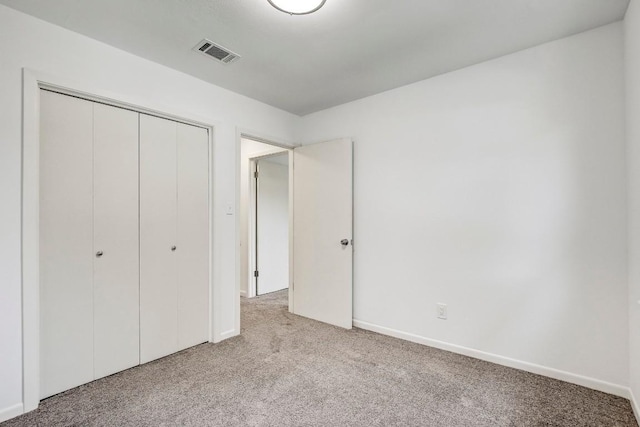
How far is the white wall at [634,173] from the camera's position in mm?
1733

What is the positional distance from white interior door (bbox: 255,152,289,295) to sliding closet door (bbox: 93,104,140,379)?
2296 millimetres

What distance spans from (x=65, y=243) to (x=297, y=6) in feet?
7.08

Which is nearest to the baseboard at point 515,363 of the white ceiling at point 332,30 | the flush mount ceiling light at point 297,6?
the white ceiling at point 332,30

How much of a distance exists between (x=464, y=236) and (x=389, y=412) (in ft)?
4.97

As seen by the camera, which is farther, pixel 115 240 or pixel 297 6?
pixel 115 240

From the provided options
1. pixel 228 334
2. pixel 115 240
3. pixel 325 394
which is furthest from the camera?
pixel 228 334

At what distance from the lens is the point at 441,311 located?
276 centimetres

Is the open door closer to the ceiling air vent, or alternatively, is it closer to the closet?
the closet

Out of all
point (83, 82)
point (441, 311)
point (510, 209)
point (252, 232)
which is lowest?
point (441, 311)

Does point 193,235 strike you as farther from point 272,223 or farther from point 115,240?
point 272,223

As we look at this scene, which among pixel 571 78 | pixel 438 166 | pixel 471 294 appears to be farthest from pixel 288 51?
pixel 471 294

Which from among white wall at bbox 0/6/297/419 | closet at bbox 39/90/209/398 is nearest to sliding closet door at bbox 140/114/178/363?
closet at bbox 39/90/209/398

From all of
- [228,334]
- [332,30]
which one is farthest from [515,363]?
[332,30]

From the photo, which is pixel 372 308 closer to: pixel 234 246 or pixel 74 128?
pixel 234 246
